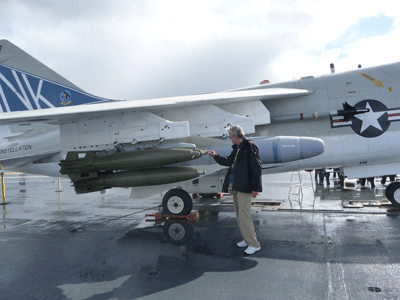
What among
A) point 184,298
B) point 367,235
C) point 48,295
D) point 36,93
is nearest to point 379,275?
point 367,235

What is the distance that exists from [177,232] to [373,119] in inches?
203

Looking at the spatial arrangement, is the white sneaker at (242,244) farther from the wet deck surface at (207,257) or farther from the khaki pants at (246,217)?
the khaki pants at (246,217)

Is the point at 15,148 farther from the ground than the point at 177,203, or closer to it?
farther from the ground

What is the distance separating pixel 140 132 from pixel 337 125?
4.59 metres

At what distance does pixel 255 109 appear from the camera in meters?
6.78

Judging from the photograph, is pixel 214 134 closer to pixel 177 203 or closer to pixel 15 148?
pixel 177 203

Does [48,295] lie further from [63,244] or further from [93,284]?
[63,244]

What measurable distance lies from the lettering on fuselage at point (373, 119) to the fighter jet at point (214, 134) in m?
0.02

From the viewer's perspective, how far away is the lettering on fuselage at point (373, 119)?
672cm

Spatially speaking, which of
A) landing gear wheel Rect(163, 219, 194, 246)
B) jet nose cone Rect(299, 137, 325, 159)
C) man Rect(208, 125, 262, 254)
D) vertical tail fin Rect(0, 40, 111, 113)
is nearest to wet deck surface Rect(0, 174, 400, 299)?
landing gear wheel Rect(163, 219, 194, 246)

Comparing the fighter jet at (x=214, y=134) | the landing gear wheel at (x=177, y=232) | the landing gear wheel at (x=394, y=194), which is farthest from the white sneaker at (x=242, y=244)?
the landing gear wheel at (x=394, y=194)

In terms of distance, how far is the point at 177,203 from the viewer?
260 inches

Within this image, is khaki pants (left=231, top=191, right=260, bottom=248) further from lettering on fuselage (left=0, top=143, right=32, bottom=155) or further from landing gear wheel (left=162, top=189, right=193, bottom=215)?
lettering on fuselage (left=0, top=143, right=32, bottom=155)

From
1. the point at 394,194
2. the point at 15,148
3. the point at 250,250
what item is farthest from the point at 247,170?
the point at 15,148
